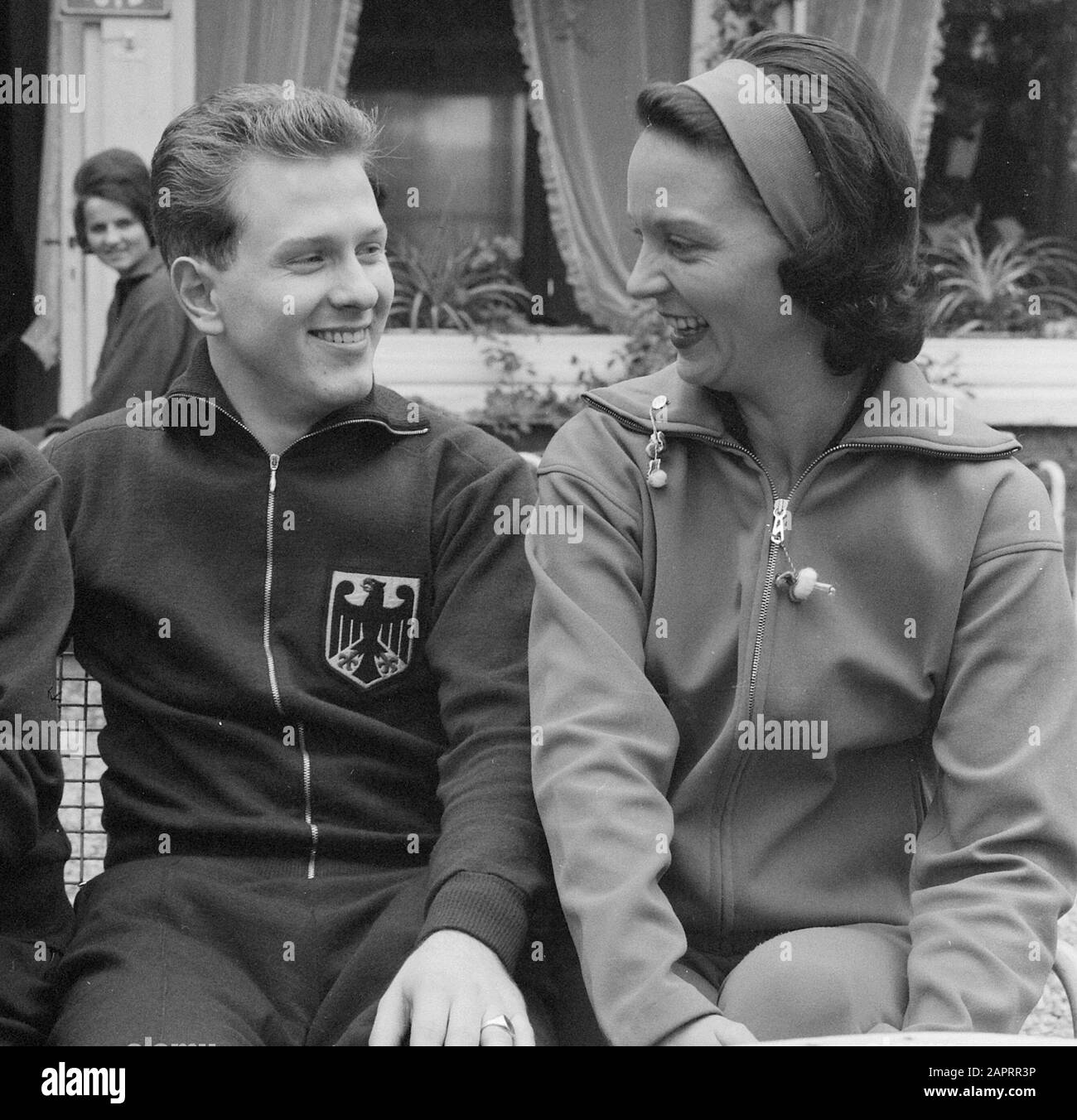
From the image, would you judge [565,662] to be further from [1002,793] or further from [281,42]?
[281,42]

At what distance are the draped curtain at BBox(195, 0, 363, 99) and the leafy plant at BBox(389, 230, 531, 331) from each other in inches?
30.9

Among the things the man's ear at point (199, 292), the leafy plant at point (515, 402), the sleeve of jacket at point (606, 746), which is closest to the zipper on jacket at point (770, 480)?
the sleeve of jacket at point (606, 746)

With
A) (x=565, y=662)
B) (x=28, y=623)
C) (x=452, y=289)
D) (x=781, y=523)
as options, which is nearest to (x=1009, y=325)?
(x=452, y=289)

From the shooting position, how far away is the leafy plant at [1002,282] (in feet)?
21.8

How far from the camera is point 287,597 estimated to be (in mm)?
2117

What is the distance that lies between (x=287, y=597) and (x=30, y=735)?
370 millimetres

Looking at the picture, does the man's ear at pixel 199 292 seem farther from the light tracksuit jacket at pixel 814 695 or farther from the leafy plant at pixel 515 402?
the leafy plant at pixel 515 402

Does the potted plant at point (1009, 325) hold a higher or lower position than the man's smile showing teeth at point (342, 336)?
lower

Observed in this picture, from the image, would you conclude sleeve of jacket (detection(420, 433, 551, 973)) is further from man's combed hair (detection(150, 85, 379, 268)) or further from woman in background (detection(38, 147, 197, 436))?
woman in background (detection(38, 147, 197, 436))

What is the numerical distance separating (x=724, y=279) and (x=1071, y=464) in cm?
508

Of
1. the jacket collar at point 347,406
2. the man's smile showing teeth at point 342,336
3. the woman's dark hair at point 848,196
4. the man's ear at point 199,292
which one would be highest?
the woman's dark hair at point 848,196

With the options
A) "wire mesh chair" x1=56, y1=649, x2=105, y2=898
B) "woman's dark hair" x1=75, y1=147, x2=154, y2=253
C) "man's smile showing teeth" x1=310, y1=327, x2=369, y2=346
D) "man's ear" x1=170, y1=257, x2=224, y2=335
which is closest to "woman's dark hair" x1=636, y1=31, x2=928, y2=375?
"man's smile showing teeth" x1=310, y1=327, x2=369, y2=346

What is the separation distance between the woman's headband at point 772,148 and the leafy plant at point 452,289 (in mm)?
4626
